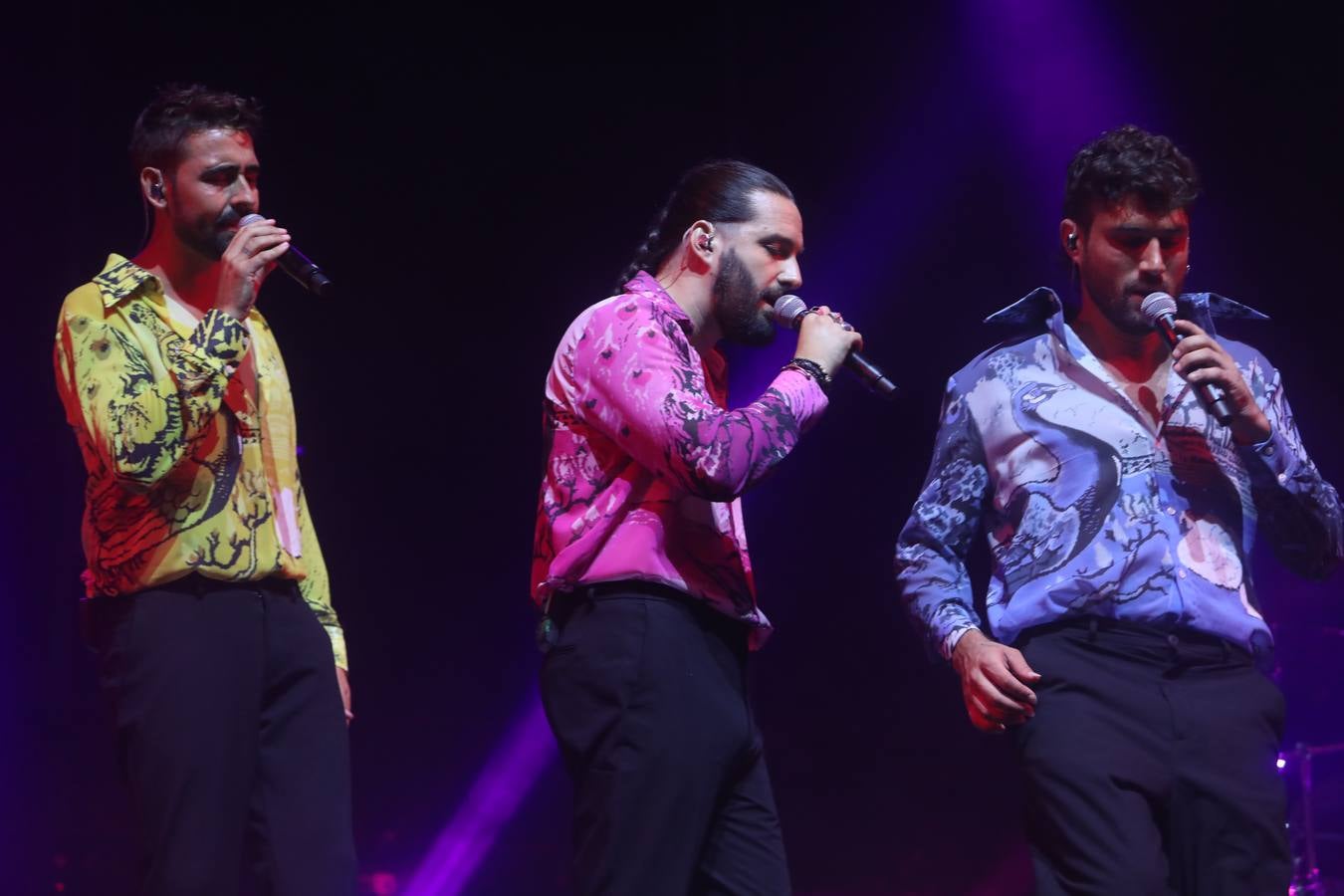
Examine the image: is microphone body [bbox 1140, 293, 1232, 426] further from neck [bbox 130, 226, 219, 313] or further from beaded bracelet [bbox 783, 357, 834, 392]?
neck [bbox 130, 226, 219, 313]

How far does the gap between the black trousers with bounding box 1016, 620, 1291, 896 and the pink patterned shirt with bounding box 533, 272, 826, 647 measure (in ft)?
1.67

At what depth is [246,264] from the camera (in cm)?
238

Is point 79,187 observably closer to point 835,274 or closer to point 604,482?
point 835,274

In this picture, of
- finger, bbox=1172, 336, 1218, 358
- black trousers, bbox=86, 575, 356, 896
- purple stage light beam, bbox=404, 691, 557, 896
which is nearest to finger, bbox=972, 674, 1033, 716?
finger, bbox=1172, 336, 1218, 358

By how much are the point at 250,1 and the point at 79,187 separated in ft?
2.85

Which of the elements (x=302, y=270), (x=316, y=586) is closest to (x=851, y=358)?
(x=302, y=270)

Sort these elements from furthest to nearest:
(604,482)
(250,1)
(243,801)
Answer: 1. (250,1)
2. (243,801)
3. (604,482)

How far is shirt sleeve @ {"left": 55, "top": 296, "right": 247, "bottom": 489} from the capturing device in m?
2.21

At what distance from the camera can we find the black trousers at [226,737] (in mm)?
2172

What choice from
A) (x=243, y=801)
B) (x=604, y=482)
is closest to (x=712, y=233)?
(x=604, y=482)

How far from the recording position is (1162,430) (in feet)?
7.57

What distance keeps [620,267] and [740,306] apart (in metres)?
2.69

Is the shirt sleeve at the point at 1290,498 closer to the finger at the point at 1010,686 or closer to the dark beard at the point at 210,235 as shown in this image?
the finger at the point at 1010,686

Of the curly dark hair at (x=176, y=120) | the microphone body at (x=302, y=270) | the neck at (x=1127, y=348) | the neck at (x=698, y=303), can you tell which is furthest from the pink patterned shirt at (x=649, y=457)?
the curly dark hair at (x=176, y=120)
